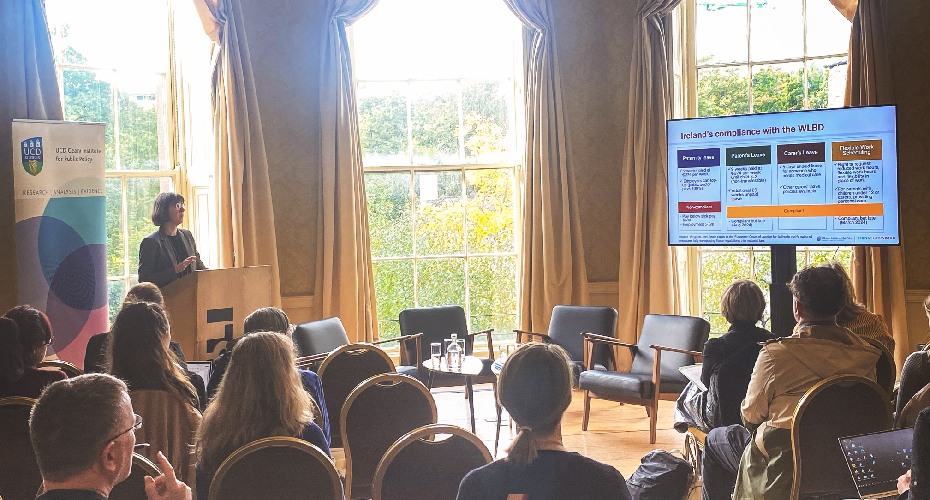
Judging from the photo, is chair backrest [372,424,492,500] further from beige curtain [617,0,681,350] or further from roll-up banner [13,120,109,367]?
beige curtain [617,0,681,350]

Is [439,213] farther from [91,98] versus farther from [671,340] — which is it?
[91,98]

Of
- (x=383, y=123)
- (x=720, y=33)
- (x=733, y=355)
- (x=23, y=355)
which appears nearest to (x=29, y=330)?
(x=23, y=355)

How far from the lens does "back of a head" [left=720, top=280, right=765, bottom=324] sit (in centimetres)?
356

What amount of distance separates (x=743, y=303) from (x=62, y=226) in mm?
4285

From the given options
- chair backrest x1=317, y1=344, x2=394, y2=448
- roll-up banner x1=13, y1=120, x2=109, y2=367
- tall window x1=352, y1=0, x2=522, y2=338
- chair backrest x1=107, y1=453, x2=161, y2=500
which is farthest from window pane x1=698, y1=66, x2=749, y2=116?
chair backrest x1=107, y1=453, x2=161, y2=500

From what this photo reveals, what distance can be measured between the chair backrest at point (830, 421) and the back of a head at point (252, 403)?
1784mm

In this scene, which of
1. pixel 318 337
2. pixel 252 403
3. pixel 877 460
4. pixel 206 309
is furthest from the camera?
pixel 318 337

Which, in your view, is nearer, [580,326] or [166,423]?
[166,423]

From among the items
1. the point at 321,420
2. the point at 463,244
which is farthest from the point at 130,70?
the point at 321,420

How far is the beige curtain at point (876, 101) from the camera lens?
19.4ft

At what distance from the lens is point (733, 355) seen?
11.4ft

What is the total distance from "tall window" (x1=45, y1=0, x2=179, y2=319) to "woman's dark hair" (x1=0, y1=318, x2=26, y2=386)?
3.24m

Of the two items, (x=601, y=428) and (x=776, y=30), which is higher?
(x=776, y=30)

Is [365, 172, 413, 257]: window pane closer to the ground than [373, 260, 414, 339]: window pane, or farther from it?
farther from it
